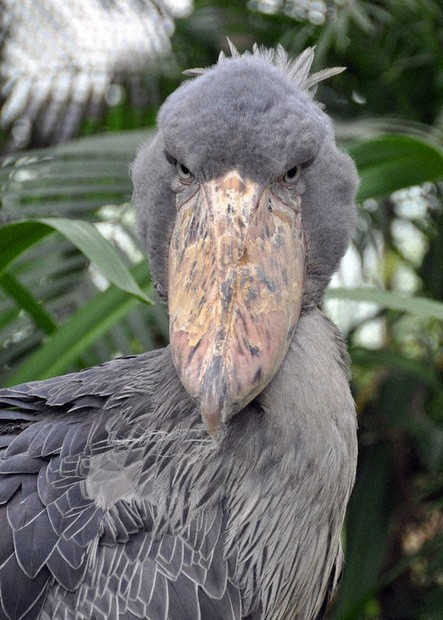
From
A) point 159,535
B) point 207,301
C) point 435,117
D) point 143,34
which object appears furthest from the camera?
point 435,117

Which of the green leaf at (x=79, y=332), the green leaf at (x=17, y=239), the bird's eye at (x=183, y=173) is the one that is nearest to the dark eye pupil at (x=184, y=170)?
the bird's eye at (x=183, y=173)

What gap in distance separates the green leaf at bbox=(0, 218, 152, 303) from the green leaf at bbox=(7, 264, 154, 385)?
0.95 feet

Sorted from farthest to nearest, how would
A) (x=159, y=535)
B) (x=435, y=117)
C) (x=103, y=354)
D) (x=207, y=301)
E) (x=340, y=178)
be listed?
(x=435, y=117) < (x=103, y=354) < (x=340, y=178) < (x=159, y=535) < (x=207, y=301)

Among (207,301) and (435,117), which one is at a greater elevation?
(207,301)

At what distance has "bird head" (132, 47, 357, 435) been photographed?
1.24m

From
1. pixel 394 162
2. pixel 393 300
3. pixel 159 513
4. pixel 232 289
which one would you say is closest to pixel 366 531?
pixel 393 300

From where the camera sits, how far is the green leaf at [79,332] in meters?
1.93

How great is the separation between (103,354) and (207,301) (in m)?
1.15

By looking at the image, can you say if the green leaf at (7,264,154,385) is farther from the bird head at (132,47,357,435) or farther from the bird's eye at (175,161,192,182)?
the bird's eye at (175,161,192,182)

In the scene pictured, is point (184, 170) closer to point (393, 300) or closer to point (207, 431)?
point (207, 431)

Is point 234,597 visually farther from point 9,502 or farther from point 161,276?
point 161,276

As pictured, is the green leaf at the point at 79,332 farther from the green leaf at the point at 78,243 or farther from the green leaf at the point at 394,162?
the green leaf at the point at 394,162

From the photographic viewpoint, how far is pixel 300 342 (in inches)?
59.7

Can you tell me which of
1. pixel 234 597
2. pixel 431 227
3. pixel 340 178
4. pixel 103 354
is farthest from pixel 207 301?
pixel 431 227
